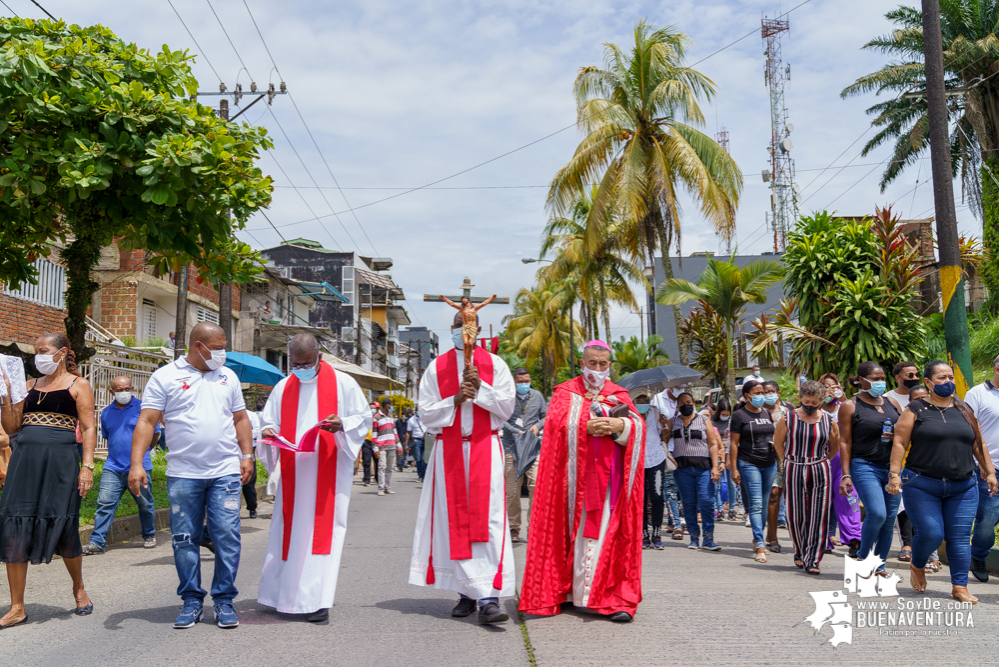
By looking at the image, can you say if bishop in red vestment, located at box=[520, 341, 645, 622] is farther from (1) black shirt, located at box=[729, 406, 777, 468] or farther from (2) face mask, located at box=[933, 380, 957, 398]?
(1) black shirt, located at box=[729, 406, 777, 468]

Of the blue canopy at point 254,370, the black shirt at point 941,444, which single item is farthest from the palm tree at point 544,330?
the black shirt at point 941,444

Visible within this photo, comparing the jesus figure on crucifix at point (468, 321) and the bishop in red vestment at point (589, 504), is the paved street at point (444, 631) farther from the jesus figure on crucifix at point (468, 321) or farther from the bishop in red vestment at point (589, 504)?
the jesus figure on crucifix at point (468, 321)

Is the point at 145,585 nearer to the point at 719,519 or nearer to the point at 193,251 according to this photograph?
the point at 193,251

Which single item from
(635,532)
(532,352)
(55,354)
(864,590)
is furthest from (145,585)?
(532,352)

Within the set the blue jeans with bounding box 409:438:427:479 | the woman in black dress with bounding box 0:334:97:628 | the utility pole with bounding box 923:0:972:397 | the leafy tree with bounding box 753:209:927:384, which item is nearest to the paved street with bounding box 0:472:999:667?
the woman in black dress with bounding box 0:334:97:628

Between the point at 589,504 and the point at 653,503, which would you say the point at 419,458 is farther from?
the point at 589,504

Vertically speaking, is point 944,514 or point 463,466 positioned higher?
point 463,466

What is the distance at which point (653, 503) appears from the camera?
995 cm

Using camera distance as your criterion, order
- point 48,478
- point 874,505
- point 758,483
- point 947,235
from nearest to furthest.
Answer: point 48,478, point 874,505, point 758,483, point 947,235

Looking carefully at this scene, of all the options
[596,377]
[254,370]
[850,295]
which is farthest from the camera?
[254,370]

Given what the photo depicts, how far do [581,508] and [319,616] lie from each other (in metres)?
1.93

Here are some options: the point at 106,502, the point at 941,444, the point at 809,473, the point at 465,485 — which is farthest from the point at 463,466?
the point at 106,502

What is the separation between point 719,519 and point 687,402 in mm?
4137

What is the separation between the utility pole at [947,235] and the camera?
9609 millimetres
